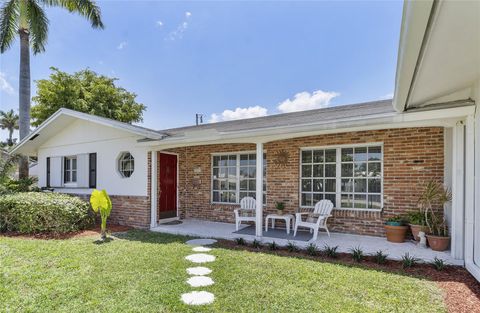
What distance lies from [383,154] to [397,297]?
Answer: 3.83 metres

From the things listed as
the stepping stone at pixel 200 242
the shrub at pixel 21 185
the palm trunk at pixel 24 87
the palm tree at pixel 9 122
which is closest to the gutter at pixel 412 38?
the stepping stone at pixel 200 242

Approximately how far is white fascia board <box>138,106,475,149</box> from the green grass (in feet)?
8.41

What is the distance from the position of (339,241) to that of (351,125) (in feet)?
8.77

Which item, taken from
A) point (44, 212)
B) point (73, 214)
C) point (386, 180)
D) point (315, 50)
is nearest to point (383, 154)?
point (386, 180)

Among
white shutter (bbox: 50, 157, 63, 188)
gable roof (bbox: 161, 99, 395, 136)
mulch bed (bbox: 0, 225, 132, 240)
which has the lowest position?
mulch bed (bbox: 0, 225, 132, 240)

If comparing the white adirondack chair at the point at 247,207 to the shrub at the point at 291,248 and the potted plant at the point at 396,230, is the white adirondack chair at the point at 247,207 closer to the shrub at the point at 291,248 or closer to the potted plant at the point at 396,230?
the shrub at the point at 291,248

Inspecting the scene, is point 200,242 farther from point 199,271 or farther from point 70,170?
point 70,170

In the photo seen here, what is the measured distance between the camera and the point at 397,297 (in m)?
3.51

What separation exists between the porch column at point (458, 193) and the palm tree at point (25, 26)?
14.5 m

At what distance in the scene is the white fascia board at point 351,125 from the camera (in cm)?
464

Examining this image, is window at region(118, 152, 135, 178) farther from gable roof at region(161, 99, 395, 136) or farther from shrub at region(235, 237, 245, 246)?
shrub at region(235, 237, 245, 246)

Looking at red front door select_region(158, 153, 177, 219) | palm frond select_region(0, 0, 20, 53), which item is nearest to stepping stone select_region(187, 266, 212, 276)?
red front door select_region(158, 153, 177, 219)

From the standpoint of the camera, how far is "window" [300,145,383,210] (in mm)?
6730

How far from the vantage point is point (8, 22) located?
39.7 ft
